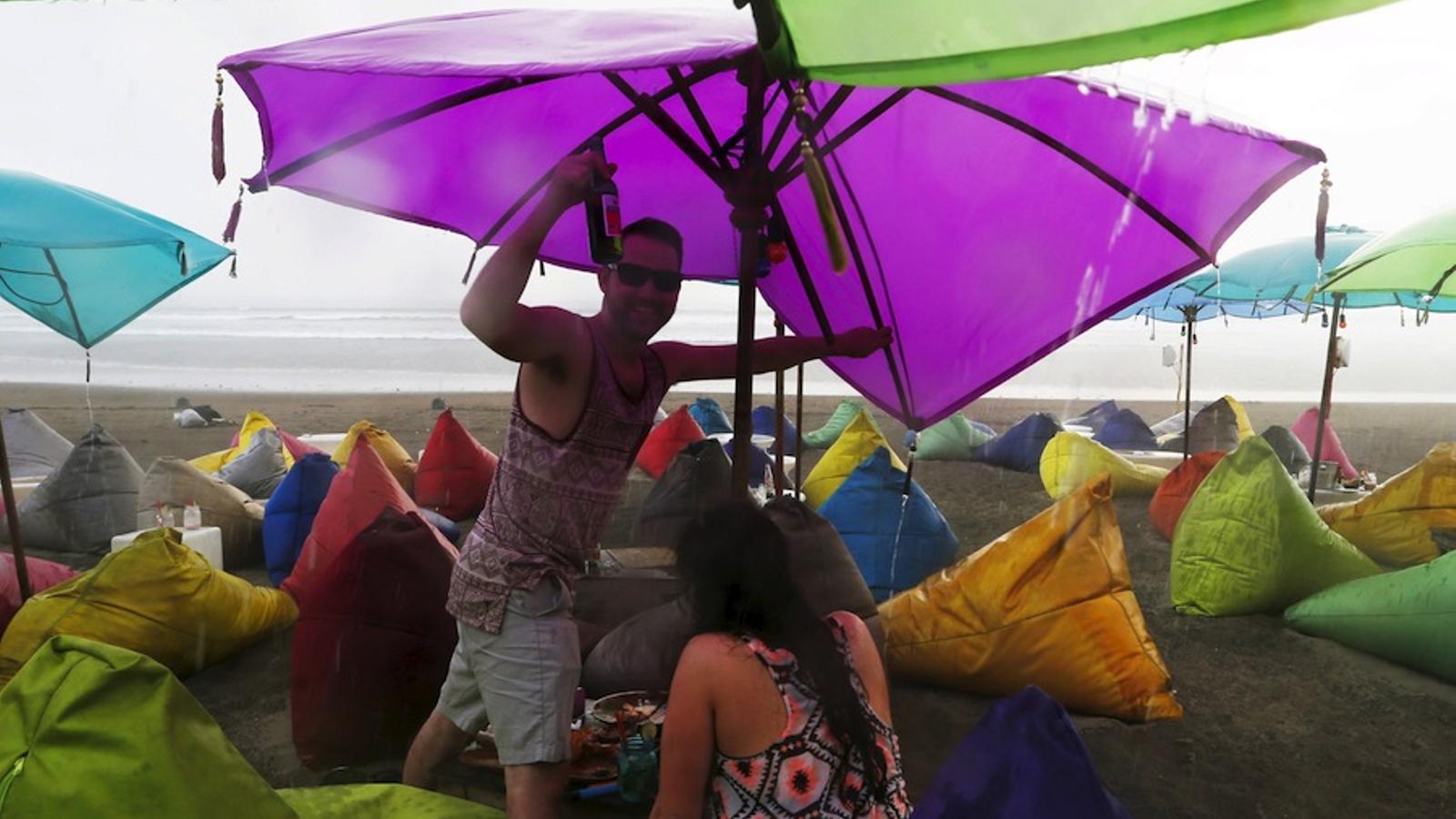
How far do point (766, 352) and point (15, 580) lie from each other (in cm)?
318

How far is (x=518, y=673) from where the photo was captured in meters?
2.05

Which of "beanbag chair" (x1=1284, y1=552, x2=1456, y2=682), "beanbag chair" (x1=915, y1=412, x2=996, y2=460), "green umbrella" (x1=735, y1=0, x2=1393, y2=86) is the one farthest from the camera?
"beanbag chair" (x1=915, y1=412, x2=996, y2=460)

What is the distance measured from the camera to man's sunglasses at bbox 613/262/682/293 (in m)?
2.03

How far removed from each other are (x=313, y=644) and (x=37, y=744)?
1534 mm

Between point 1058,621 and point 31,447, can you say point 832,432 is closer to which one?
point 1058,621

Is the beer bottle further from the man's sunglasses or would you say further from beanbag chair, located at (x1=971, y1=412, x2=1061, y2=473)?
beanbag chair, located at (x1=971, y1=412, x2=1061, y2=473)

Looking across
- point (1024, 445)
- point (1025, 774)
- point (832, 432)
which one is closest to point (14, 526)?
point (1025, 774)

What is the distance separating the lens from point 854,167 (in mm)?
2994

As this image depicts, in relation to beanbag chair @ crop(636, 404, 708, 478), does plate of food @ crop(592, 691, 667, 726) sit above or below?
below

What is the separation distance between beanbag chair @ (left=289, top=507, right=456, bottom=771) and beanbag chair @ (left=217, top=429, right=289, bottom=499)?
3.49 m

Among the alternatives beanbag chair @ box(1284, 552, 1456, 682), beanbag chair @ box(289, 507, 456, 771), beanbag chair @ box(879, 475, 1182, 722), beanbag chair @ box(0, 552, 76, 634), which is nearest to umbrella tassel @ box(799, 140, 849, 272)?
beanbag chair @ box(289, 507, 456, 771)

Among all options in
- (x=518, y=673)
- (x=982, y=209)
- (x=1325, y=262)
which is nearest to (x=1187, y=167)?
(x=982, y=209)

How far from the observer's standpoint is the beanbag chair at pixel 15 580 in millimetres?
3553

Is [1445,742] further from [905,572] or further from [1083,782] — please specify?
[1083,782]
